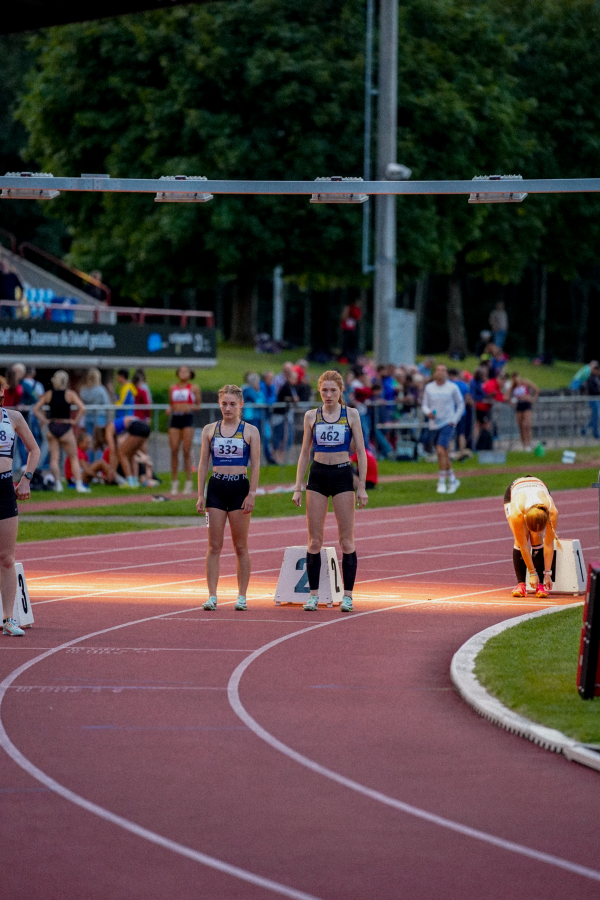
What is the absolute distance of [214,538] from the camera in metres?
12.5

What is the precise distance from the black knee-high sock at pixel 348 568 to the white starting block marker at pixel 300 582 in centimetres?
37

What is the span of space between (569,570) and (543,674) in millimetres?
4373

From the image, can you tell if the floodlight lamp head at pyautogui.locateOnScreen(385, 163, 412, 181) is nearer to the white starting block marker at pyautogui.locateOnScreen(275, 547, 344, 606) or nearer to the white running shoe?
the white starting block marker at pyautogui.locateOnScreen(275, 547, 344, 606)

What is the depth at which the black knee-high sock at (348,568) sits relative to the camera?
12.6 meters

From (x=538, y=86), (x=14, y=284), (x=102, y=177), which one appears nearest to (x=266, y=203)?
(x=14, y=284)

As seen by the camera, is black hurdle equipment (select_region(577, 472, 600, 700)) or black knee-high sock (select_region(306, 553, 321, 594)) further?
black knee-high sock (select_region(306, 553, 321, 594))

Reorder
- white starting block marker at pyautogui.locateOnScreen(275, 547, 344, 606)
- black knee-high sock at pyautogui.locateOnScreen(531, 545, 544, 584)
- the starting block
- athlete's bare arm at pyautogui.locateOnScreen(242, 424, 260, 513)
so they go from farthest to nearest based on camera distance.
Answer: black knee-high sock at pyautogui.locateOnScreen(531, 545, 544, 584)
white starting block marker at pyautogui.locateOnScreen(275, 547, 344, 606)
athlete's bare arm at pyautogui.locateOnScreen(242, 424, 260, 513)
the starting block

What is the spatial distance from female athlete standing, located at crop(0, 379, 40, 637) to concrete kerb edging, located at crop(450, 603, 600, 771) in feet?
11.7

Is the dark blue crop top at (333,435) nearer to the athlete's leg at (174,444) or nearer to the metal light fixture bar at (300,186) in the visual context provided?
the metal light fixture bar at (300,186)

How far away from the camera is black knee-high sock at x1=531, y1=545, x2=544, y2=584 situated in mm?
13672

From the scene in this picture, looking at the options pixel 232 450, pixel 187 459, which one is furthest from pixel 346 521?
pixel 187 459

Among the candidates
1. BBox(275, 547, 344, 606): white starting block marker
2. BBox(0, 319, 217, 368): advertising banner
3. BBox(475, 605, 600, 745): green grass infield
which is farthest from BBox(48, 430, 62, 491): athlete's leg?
BBox(475, 605, 600, 745): green grass infield

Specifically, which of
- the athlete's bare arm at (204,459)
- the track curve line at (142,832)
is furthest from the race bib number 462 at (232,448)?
the track curve line at (142,832)

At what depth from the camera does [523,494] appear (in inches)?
516
